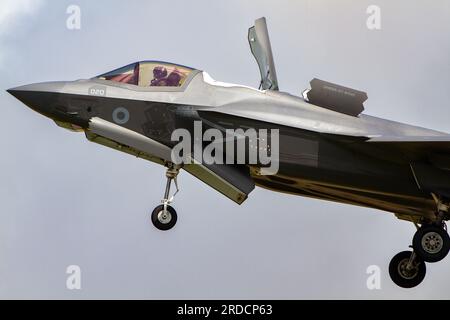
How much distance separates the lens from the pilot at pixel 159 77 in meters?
27.1

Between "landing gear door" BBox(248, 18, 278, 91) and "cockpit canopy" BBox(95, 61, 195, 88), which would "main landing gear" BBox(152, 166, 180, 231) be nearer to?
"cockpit canopy" BBox(95, 61, 195, 88)

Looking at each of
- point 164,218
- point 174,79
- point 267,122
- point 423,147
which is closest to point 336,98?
point 267,122

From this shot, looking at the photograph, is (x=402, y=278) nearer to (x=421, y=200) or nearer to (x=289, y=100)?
(x=421, y=200)

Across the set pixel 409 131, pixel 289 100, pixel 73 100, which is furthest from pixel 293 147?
pixel 73 100

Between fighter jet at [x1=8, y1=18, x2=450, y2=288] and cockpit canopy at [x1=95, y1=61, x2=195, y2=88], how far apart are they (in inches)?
1.8

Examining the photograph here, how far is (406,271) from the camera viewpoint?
29266mm

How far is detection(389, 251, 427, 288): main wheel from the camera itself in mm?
29219

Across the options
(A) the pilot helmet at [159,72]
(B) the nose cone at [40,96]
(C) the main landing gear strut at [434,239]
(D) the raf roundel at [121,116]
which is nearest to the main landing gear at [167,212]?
(D) the raf roundel at [121,116]

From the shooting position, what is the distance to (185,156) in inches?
1041

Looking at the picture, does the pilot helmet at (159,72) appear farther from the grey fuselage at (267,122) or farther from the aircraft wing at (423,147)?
the aircraft wing at (423,147)

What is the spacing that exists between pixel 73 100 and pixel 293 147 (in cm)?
489

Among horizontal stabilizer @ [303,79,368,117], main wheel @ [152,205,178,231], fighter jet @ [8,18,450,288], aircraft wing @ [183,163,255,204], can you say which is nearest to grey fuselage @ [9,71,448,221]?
fighter jet @ [8,18,450,288]

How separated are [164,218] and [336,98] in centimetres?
462

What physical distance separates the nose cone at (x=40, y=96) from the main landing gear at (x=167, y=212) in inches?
116
